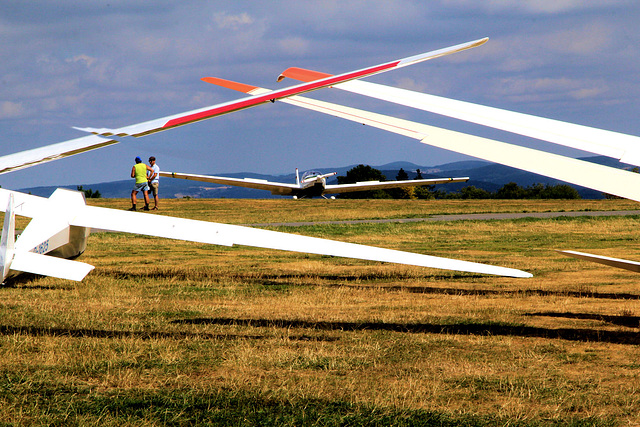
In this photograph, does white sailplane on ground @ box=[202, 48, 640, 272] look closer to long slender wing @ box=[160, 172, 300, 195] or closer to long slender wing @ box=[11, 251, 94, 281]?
long slender wing @ box=[11, 251, 94, 281]

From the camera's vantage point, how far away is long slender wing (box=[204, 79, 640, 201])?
5.01m

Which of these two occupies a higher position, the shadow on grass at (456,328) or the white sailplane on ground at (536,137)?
the white sailplane on ground at (536,137)

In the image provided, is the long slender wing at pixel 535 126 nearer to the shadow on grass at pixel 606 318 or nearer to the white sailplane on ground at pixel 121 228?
the white sailplane on ground at pixel 121 228

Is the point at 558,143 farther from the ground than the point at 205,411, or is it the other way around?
the point at 558,143

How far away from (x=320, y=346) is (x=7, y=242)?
4.39m

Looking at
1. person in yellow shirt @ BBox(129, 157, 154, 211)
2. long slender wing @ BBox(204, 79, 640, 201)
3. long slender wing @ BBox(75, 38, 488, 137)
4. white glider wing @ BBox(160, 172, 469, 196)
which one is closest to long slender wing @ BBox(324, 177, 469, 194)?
white glider wing @ BBox(160, 172, 469, 196)

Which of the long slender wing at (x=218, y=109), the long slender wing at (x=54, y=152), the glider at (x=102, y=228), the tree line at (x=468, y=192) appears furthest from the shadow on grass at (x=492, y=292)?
the tree line at (x=468, y=192)

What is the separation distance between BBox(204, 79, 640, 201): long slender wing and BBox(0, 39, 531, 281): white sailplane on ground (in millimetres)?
805

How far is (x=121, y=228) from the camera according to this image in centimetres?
855

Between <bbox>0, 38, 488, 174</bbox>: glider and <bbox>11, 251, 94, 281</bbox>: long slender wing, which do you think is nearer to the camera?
<bbox>0, 38, 488, 174</bbox>: glider

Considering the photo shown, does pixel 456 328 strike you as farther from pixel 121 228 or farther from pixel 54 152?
pixel 54 152

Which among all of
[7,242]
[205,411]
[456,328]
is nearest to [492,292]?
[456,328]

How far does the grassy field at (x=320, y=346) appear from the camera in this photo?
181 inches

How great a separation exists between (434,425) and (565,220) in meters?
22.7
